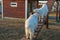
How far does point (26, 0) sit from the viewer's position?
9.73 metres

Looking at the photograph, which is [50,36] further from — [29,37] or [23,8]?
[23,8]

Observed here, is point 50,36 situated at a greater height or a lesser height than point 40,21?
lesser

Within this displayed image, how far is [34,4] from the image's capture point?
10312 millimetres

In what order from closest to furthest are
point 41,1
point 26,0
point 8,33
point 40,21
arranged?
1. point 40,21
2. point 8,33
3. point 26,0
4. point 41,1

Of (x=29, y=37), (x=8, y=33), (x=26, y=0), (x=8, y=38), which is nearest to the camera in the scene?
(x=29, y=37)

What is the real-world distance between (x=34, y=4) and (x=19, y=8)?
0.95 m

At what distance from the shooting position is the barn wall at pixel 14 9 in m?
9.89

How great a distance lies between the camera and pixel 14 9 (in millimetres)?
9953

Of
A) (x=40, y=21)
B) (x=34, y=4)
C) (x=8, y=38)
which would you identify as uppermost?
(x=34, y=4)

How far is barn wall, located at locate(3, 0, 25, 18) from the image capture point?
389 inches

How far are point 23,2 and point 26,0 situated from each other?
247 millimetres

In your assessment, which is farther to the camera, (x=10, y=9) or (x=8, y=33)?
(x=10, y=9)

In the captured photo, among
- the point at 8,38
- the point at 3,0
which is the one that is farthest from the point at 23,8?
the point at 8,38

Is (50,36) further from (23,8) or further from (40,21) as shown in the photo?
(23,8)
